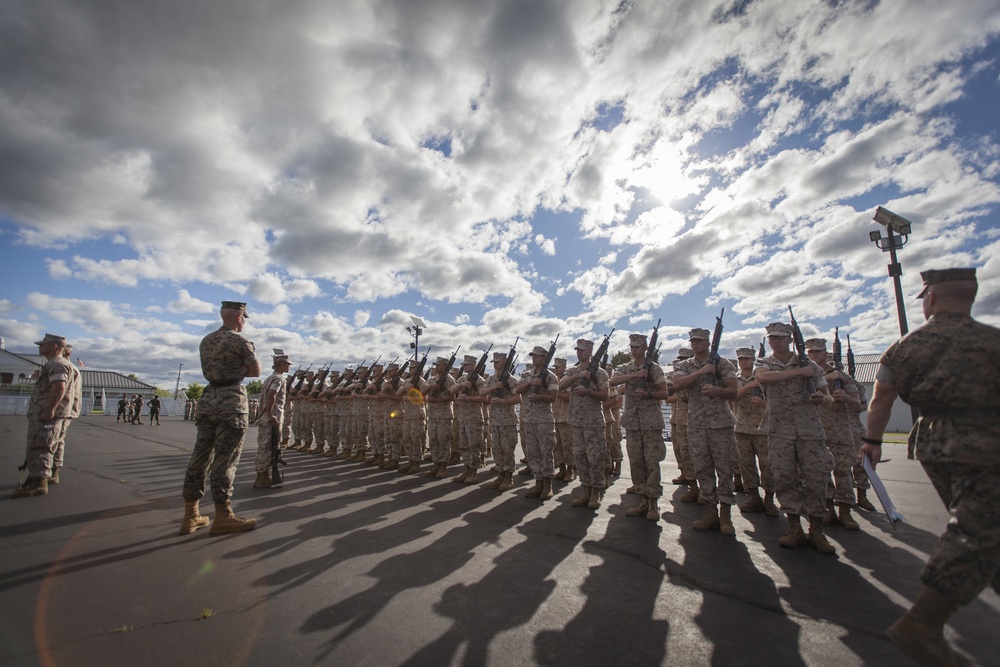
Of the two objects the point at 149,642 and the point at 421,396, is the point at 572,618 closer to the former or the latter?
the point at 149,642

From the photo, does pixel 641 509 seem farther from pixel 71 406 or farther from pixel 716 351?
pixel 71 406

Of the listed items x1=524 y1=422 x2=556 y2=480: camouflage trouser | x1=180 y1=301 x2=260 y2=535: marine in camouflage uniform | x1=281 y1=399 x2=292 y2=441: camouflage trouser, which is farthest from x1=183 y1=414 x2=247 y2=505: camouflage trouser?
x1=281 y1=399 x2=292 y2=441: camouflage trouser

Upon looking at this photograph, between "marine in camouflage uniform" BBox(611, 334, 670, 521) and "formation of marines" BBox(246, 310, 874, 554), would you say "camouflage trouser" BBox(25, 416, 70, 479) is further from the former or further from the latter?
"marine in camouflage uniform" BBox(611, 334, 670, 521)

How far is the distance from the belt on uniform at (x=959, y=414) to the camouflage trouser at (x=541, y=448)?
474 cm

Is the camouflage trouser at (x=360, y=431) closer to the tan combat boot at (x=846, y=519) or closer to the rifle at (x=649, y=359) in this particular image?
the rifle at (x=649, y=359)

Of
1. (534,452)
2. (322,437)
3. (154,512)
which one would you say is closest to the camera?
(154,512)

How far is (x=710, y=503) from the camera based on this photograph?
16.6 feet

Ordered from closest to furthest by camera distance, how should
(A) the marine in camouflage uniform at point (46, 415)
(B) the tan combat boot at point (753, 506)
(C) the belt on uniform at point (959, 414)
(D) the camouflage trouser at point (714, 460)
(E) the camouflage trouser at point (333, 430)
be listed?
(C) the belt on uniform at point (959, 414) → (D) the camouflage trouser at point (714, 460) → (B) the tan combat boot at point (753, 506) → (A) the marine in camouflage uniform at point (46, 415) → (E) the camouflage trouser at point (333, 430)

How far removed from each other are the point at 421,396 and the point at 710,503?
6.15 m

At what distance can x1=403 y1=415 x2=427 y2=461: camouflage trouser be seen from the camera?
9.29 metres

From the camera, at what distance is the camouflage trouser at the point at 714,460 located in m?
4.98

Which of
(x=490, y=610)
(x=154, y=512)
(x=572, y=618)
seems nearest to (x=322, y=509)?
(x=154, y=512)

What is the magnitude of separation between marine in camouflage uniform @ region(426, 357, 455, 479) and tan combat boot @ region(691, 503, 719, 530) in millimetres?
4921

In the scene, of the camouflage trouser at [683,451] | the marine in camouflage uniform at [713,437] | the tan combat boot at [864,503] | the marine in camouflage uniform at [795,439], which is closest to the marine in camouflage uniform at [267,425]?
the marine in camouflage uniform at [713,437]
